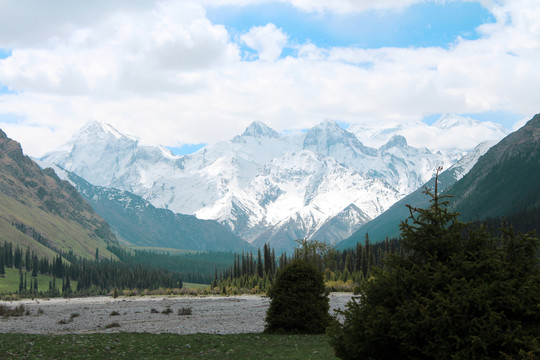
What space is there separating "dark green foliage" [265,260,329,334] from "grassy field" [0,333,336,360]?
235 cm

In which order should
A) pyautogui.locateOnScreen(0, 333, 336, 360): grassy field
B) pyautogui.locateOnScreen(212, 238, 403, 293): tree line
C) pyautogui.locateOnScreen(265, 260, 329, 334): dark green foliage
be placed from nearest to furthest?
pyautogui.locateOnScreen(0, 333, 336, 360): grassy field → pyautogui.locateOnScreen(265, 260, 329, 334): dark green foliage → pyautogui.locateOnScreen(212, 238, 403, 293): tree line

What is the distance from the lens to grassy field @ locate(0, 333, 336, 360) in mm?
31953

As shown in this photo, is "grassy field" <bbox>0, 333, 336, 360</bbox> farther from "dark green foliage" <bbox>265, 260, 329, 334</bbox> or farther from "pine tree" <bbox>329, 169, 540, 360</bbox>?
"pine tree" <bbox>329, 169, 540, 360</bbox>

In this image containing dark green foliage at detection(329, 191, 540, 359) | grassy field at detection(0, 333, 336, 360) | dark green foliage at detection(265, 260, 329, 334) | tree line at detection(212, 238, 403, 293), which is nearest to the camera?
dark green foliage at detection(329, 191, 540, 359)

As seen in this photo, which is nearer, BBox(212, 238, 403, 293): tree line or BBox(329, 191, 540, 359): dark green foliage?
BBox(329, 191, 540, 359): dark green foliage

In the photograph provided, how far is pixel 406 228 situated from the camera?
800 inches

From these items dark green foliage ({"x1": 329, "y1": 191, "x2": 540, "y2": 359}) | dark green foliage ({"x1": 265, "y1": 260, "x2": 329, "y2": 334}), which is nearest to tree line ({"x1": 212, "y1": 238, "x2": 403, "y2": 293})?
dark green foliage ({"x1": 265, "y1": 260, "x2": 329, "y2": 334})

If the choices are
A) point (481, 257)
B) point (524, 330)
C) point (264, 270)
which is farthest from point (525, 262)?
point (264, 270)

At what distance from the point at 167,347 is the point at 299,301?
11.9 m

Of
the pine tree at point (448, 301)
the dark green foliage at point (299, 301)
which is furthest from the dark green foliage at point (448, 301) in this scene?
the dark green foliage at point (299, 301)

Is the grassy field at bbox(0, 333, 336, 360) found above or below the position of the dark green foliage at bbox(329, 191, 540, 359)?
below

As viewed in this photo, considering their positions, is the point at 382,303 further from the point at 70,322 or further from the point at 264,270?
the point at 264,270

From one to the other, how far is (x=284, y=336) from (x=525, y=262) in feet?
85.4

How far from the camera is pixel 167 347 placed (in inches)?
1416
